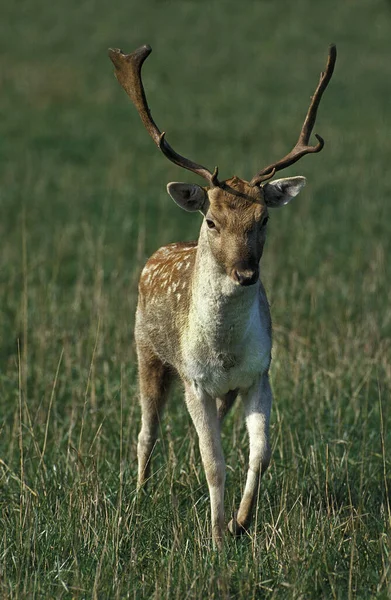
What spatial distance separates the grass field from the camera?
4.94 metres

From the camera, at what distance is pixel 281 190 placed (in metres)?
5.67

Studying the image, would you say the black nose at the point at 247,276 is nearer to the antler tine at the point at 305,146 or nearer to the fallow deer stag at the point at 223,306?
the fallow deer stag at the point at 223,306

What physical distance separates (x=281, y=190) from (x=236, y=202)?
0.41 metres

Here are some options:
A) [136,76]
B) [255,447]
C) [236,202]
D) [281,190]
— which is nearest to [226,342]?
[255,447]

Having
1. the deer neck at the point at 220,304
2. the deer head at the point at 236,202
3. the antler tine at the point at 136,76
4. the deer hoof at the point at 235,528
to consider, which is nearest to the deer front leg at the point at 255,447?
the deer hoof at the point at 235,528

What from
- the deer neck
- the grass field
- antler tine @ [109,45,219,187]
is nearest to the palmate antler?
antler tine @ [109,45,219,187]

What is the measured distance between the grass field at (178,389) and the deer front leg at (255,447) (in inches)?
4.0

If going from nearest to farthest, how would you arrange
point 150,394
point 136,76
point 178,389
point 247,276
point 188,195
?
point 247,276
point 188,195
point 136,76
point 150,394
point 178,389

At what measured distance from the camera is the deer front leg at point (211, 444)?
18.4ft

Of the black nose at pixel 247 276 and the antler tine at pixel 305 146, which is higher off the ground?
the antler tine at pixel 305 146

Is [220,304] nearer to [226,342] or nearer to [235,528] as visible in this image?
[226,342]

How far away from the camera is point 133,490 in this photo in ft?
19.6

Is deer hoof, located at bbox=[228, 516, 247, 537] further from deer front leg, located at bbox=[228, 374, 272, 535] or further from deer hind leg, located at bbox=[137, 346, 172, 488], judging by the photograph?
deer hind leg, located at bbox=[137, 346, 172, 488]

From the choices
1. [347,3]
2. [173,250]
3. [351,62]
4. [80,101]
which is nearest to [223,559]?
[173,250]
